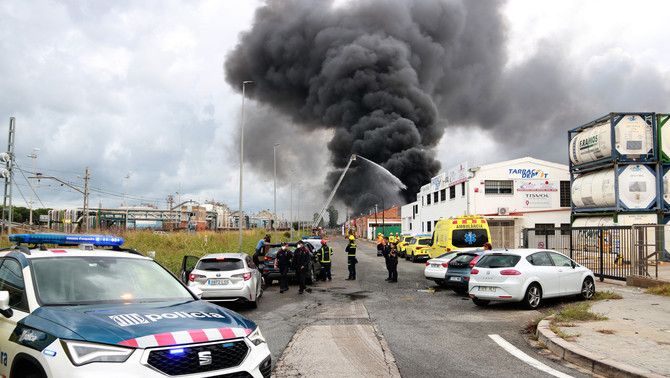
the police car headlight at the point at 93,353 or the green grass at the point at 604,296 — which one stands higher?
the police car headlight at the point at 93,353

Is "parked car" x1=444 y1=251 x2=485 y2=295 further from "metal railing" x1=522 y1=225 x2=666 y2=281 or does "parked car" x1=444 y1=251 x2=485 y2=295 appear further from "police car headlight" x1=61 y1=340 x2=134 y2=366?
"police car headlight" x1=61 y1=340 x2=134 y2=366

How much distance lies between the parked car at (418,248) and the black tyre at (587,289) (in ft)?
56.5

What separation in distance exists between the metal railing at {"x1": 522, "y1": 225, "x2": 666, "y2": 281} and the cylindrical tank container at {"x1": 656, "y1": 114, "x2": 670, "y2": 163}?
455 inches

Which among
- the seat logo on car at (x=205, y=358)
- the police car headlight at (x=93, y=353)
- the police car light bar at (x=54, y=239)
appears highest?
the police car light bar at (x=54, y=239)

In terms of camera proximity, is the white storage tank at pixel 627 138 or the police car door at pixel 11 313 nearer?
the police car door at pixel 11 313

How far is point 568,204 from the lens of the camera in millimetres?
40719

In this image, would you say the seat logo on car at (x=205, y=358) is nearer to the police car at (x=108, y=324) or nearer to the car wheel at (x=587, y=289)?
the police car at (x=108, y=324)

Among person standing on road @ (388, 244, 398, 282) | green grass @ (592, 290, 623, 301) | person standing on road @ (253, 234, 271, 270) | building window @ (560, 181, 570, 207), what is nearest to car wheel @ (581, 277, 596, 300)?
green grass @ (592, 290, 623, 301)

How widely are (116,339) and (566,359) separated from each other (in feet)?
18.4

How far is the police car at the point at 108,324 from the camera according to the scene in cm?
351

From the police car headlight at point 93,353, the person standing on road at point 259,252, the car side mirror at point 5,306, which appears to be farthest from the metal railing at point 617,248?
the car side mirror at point 5,306

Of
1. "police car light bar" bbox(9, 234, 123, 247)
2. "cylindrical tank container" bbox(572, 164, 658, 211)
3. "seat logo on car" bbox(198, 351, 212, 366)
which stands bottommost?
"seat logo on car" bbox(198, 351, 212, 366)

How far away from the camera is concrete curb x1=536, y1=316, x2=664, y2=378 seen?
5.76m

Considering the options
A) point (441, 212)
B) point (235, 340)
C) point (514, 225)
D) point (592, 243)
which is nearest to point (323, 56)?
point (441, 212)
